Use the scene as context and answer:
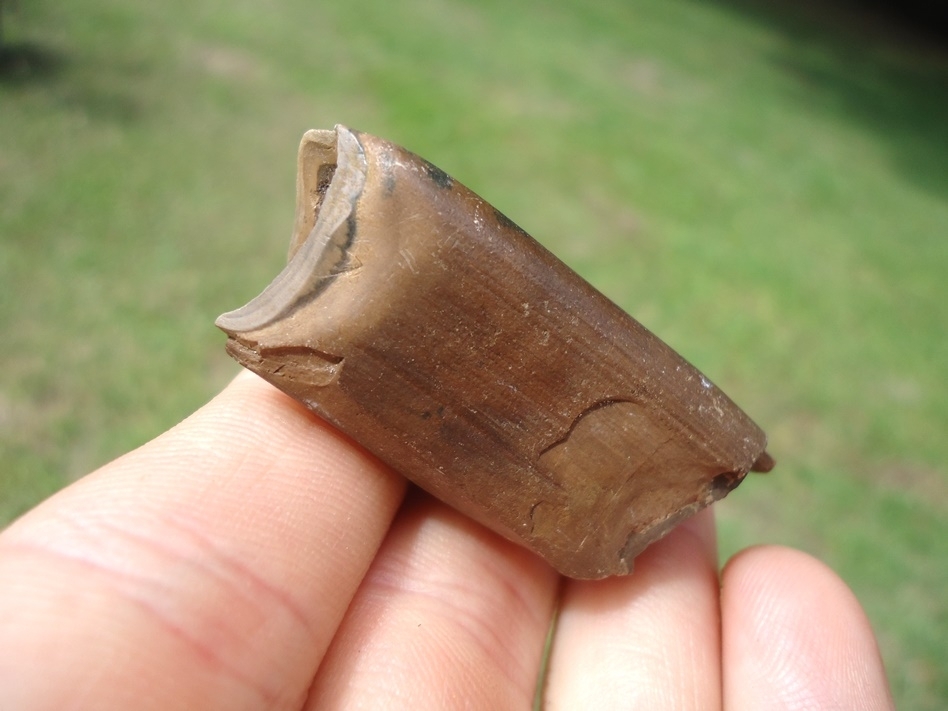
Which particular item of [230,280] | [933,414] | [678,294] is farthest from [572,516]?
[933,414]

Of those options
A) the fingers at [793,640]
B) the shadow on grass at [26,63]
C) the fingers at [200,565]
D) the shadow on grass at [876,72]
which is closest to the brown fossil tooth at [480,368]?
the fingers at [200,565]

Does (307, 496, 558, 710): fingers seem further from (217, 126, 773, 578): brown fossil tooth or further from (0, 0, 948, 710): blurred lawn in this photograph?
(0, 0, 948, 710): blurred lawn

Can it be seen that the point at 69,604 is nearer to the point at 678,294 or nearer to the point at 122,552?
the point at 122,552

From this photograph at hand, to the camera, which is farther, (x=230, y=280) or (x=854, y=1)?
(x=854, y=1)

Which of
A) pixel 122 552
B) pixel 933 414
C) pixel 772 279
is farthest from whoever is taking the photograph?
pixel 772 279

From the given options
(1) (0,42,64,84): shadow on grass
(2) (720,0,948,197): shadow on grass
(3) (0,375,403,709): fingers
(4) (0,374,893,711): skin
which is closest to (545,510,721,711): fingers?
(4) (0,374,893,711): skin

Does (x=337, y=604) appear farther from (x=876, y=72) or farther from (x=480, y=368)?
(x=876, y=72)

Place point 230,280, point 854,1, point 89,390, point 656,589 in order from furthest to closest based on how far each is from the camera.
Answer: point 854,1
point 230,280
point 89,390
point 656,589
